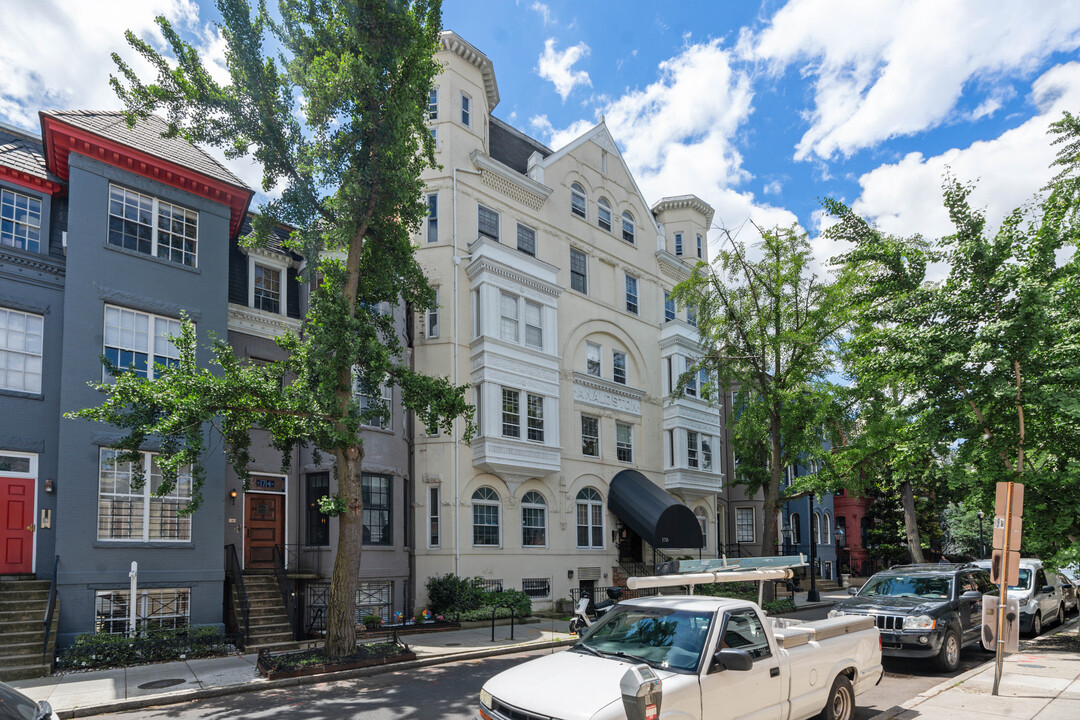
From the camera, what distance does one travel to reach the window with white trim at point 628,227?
101 ft

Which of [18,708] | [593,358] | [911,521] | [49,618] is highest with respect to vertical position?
[593,358]

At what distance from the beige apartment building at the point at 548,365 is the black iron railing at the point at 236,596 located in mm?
5574

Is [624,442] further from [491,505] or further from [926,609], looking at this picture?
[926,609]

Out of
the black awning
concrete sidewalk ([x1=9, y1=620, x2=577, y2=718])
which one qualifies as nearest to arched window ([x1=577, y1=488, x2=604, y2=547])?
the black awning

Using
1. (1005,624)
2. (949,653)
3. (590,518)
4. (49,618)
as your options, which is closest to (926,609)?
(949,653)

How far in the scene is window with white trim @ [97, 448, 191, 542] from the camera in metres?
15.5

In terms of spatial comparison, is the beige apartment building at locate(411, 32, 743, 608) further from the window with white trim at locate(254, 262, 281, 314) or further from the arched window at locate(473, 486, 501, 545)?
the window with white trim at locate(254, 262, 281, 314)

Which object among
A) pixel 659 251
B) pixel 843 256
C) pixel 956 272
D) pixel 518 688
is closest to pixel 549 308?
pixel 659 251

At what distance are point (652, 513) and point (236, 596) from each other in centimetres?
1396

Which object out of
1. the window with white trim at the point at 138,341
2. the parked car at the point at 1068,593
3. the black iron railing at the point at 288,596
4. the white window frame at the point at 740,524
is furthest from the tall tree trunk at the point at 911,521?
the window with white trim at the point at 138,341

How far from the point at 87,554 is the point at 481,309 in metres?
12.8

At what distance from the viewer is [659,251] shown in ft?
104

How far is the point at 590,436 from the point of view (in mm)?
27031

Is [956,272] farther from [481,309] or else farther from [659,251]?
→ [659,251]
